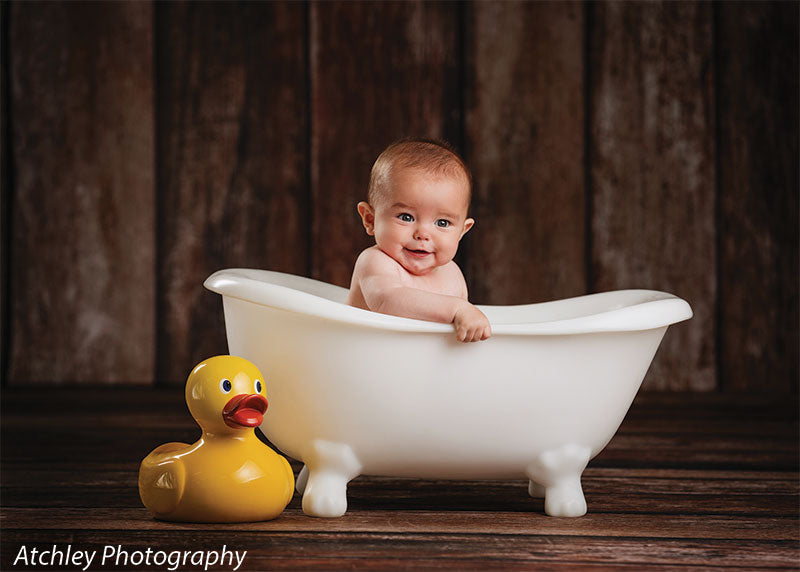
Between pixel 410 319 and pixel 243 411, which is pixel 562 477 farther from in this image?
pixel 243 411

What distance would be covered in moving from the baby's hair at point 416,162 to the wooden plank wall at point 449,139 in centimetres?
122

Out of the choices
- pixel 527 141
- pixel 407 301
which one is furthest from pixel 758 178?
pixel 407 301

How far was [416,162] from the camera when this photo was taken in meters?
1.15

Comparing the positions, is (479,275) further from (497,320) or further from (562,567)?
(562,567)

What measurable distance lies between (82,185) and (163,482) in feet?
5.23

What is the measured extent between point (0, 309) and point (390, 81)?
1183 millimetres

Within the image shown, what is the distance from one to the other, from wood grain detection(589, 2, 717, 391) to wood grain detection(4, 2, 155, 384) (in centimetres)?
118

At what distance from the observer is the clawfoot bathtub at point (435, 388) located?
103 cm

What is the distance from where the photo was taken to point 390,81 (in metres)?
2.42

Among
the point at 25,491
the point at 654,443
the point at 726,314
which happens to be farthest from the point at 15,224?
the point at 726,314

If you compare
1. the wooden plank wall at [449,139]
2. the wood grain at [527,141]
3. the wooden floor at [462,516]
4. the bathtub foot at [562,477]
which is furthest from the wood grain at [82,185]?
the bathtub foot at [562,477]

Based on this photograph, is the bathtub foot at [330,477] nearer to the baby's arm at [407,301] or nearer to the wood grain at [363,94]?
the baby's arm at [407,301]

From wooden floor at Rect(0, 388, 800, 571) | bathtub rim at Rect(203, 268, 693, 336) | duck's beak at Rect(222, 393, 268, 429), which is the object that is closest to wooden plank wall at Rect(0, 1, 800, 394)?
wooden floor at Rect(0, 388, 800, 571)

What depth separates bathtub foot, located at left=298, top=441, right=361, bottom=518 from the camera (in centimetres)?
108
